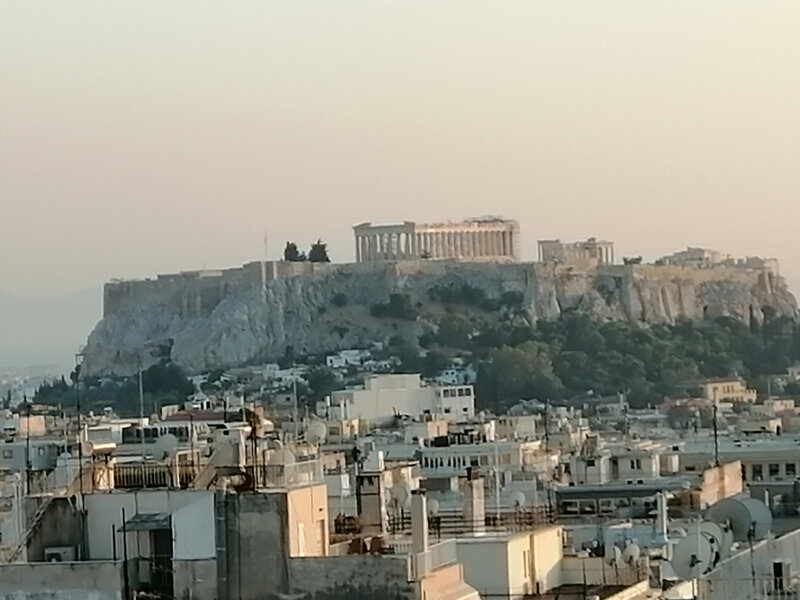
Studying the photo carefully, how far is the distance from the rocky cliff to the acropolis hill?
5 centimetres

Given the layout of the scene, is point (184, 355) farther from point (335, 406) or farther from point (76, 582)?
point (76, 582)

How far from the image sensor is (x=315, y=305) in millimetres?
178000

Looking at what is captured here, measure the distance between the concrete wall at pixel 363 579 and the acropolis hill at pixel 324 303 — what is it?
154 metres

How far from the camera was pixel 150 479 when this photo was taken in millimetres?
19547

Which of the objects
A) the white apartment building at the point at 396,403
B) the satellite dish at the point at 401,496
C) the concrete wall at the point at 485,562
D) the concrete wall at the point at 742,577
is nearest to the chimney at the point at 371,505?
the concrete wall at the point at 485,562

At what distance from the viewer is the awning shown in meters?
17.0

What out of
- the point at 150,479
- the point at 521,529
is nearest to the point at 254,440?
the point at 150,479

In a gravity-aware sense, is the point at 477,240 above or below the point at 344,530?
above

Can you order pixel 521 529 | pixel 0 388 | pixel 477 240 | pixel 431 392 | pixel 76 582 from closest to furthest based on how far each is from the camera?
1. pixel 76 582
2. pixel 521 529
3. pixel 431 392
4. pixel 0 388
5. pixel 477 240

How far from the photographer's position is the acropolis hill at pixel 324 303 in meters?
175

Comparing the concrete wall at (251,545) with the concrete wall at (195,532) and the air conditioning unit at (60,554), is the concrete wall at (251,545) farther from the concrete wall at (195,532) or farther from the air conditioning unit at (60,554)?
the air conditioning unit at (60,554)

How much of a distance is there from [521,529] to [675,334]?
480ft

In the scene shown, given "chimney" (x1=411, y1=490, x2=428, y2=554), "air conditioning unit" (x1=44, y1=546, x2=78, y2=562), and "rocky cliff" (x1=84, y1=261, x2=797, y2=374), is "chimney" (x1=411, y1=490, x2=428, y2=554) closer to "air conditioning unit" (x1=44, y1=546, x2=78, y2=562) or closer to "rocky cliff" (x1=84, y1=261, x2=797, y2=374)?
"air conditioning unit" (x1=44, y1=546, x2=78, y2=562)

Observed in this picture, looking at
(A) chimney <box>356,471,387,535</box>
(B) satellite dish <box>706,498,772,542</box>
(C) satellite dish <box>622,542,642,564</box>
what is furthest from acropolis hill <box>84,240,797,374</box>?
(B) satellite dish <box>706,498,772,542</box>
